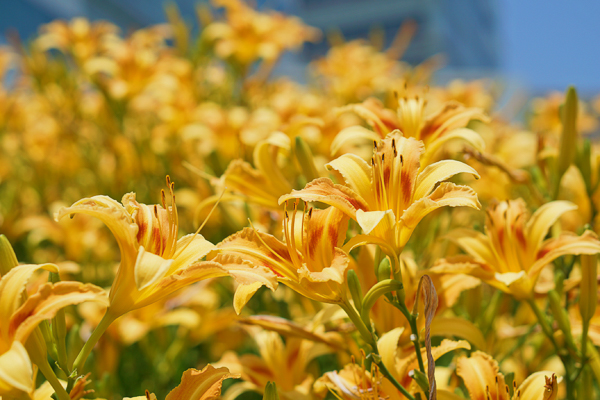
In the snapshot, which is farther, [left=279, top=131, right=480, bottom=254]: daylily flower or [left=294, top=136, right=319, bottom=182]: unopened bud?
[left=294, top=136, right=319, bottom=182]: unopened bud

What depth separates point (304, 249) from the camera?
78 centimetres

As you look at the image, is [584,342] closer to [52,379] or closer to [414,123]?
[414,123]

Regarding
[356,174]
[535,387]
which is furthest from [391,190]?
[535,387]

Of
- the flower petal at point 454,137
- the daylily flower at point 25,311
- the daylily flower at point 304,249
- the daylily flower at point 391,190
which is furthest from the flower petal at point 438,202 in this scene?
the daylily flower at point 25,311

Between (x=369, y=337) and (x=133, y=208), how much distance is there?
0.42 metres

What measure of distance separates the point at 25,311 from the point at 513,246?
0.81 meters

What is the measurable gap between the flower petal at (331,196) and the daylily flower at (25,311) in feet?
0.98

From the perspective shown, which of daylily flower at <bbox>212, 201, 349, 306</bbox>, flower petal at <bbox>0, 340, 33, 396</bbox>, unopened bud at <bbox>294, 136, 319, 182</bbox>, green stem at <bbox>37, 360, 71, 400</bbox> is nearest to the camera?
flower petal at <bbox>0, 340, 33, 396</bbox>

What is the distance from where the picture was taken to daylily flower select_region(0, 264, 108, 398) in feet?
1.85

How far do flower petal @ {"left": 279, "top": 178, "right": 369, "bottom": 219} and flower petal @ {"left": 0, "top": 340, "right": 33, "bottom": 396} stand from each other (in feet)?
1.20

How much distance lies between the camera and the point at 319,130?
1621 millimetres

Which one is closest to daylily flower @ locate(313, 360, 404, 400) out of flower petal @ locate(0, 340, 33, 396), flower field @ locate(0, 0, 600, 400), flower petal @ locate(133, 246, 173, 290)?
flower field @ locate(0, 0, 600, 400)

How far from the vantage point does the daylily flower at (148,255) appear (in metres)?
0.66

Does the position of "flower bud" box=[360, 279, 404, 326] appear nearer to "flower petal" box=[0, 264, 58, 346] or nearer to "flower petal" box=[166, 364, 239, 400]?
"flower petal" box=[166, 364, 239, 400]
